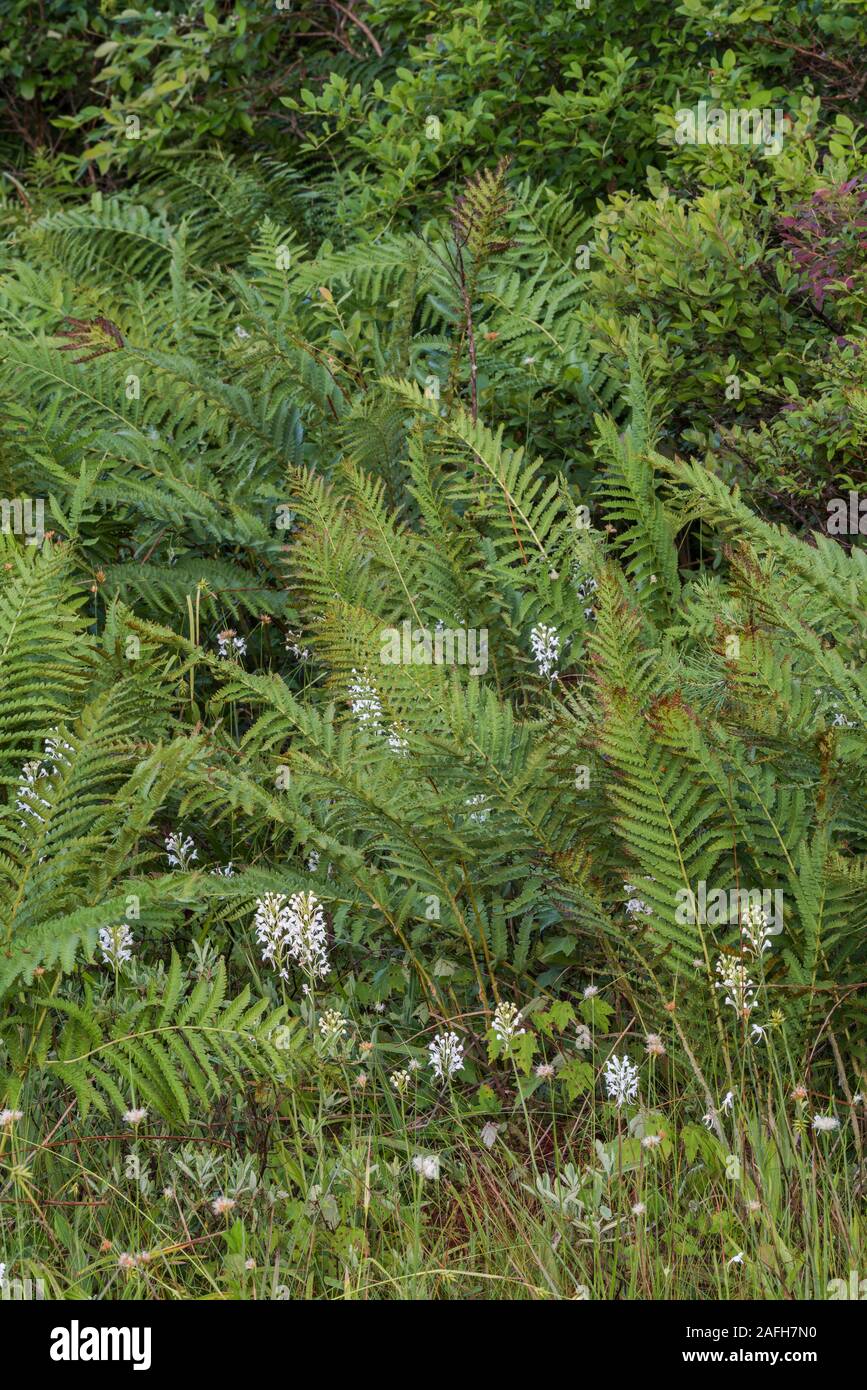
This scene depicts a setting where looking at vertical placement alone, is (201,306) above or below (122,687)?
above

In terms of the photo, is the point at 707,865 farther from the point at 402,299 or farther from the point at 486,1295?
the point at 402,299

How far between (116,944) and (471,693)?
81cm

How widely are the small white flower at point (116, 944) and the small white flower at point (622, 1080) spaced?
36.5 inches

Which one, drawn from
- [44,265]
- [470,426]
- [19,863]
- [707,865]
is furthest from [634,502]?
[44,265]

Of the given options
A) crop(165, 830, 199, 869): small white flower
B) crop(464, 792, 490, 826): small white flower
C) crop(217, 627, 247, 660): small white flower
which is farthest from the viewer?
crop(217, 627, 247, 660): small white flower

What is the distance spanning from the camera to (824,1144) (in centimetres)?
253

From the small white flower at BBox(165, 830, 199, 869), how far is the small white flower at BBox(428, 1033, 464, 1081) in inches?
33.2

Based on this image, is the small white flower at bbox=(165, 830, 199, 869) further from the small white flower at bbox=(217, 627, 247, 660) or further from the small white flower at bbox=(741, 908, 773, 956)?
the small white flower at bbox=(741, 908, 773, 956)

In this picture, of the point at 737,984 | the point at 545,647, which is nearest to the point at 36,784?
the point at 545,647

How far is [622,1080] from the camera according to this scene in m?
2.58

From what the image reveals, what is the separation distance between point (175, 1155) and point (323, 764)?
2.50 feet

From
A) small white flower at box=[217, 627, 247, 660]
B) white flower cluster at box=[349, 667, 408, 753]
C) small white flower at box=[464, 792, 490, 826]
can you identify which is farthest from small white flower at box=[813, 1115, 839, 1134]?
small white flower at box=[217, 627, 247, 660]

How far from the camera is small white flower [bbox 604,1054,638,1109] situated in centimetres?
257

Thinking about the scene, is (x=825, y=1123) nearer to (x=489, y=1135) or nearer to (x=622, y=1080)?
(x=622, y=1080)
